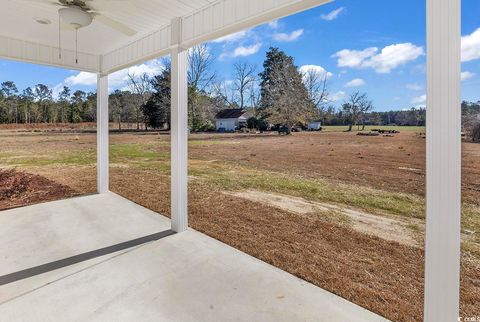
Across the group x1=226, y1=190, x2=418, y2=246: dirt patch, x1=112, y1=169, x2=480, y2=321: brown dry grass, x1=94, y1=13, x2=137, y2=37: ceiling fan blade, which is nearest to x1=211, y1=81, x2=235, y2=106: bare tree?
x1=226, y1=190, x2=418, y2=246: dirt patch

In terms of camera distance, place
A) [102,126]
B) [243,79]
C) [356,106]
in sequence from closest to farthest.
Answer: [356,106], [102,126], [243,79]

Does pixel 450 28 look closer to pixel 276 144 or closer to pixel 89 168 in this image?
pixel 276 144

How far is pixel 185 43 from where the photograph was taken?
2764 mm

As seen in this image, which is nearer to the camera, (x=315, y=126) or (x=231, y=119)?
(x=315, y=126)

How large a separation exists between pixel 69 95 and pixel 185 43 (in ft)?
18.3

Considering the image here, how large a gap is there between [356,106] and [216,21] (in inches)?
104

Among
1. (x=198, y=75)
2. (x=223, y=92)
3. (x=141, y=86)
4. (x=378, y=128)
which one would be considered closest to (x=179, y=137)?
(x=378, y=128)

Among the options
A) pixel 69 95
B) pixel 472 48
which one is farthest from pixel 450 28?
pixel 69 95

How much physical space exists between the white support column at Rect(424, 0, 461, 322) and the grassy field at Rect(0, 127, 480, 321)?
0.68 metres

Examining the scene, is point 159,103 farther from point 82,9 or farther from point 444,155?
point 444,155

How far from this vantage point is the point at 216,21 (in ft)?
7.72

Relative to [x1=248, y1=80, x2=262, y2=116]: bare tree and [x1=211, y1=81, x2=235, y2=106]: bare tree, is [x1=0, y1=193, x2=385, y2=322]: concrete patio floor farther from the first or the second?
[x1=211, y1=81, x2=235, y2=106]: bare tree

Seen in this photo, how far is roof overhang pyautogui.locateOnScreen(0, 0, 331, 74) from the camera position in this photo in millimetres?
2016

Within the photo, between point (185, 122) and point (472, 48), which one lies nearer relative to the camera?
point (472, 48)
